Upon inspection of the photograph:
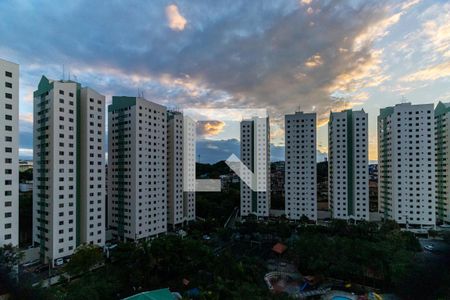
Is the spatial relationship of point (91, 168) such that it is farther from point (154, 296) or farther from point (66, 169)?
point (154, 296)

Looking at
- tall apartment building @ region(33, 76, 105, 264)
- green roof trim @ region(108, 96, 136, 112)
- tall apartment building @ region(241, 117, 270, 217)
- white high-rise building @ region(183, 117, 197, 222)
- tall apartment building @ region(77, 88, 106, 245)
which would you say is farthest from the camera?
tall apartment building @ region(241, 117, 270, 217)

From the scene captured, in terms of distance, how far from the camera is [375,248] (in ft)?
30.7

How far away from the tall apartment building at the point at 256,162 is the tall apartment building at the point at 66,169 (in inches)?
468

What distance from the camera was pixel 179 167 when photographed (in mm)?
18609

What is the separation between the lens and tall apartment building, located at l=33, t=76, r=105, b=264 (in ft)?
38.1

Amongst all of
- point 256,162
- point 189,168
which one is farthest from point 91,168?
point 256,162

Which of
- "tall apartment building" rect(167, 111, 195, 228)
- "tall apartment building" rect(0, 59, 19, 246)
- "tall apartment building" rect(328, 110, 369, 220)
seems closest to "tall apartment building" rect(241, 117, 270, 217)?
"tall apartment building" rect(167, 111, 195, 228)

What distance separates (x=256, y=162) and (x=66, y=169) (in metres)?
14.3

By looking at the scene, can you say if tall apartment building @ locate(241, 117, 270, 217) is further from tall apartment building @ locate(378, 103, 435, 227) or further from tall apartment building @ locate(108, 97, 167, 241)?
tall apartment building @ locate(378, 103, 435, 227)

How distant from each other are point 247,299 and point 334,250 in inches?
224

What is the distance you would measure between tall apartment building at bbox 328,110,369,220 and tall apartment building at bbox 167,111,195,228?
11.8 m

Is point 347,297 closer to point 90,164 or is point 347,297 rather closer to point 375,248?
point 375,248

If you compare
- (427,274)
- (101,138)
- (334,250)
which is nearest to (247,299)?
(427,274)

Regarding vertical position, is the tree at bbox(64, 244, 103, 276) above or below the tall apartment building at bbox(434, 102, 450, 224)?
below
